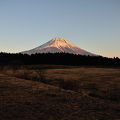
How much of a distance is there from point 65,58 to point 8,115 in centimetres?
7549

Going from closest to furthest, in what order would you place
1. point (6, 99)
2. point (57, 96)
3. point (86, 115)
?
1. point (86, 115)
2. point (6, 99)
3. point (57, 96)

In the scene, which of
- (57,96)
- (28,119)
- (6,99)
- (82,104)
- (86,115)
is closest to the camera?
(28,119)

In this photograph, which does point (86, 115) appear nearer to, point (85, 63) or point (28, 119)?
point (28, 119)

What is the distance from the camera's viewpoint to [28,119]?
10.7 meters

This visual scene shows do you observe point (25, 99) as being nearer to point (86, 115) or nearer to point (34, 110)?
point (34, 110)

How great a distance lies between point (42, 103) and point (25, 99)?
138 centimetres

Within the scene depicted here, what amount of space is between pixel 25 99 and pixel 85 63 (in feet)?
229

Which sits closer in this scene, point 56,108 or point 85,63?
point 56,108

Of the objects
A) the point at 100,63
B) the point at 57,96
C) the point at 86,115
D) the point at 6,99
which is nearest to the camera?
the point at 86,115

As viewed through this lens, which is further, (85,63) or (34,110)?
(85,63)

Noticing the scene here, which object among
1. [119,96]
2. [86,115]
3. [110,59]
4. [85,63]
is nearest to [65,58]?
[85,63]

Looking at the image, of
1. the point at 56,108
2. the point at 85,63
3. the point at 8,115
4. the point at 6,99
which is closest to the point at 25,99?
the point at 6,99

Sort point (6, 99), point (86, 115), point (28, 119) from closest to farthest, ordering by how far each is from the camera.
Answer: point (28, 119) < point (86, 115) < point (6, 99)

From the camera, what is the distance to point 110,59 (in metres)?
87.5
